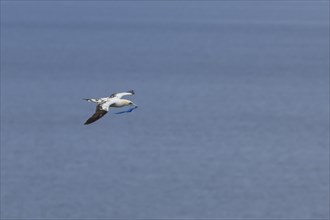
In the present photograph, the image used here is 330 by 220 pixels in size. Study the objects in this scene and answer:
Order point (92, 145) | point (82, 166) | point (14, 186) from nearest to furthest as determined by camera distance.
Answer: point (14, 186), point (82, 166), point (92, 145)

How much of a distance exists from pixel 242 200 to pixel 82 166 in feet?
110

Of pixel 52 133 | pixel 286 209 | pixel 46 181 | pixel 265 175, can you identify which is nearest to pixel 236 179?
pixel 265 175

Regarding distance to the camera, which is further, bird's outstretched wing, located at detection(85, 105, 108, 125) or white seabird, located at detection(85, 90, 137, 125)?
white seabird, located at detection(85, 90, 137, 125)

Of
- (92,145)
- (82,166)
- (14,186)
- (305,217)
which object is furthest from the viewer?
(92,145)

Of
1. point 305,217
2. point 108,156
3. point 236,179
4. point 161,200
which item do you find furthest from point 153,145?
point 305,217

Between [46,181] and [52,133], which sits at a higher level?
[52,133]

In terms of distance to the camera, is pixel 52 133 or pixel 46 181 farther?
pixel 52 133

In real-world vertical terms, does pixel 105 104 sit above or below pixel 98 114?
above

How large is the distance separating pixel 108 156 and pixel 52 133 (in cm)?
2083

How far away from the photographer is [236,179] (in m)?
168

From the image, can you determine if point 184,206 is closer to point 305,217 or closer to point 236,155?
point 305,217

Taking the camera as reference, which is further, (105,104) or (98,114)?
(105,104)

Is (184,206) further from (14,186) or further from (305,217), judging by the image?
(14,186)

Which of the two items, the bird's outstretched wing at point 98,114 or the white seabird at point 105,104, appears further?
the white seabird at point 105,104
